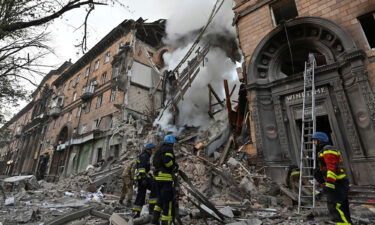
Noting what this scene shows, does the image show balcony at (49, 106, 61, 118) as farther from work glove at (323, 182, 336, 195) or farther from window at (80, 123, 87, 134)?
work glove at (323, 182, 336, 195)

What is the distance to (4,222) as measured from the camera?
13.5 ft

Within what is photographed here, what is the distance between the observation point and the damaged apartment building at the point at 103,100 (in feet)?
58.1

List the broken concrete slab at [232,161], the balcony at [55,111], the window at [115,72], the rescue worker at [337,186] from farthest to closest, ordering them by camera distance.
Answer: the balcony at [55,111] < the window at [115,72] < the broken concrete slab at [232,161] < the rescue worker at [337,186]

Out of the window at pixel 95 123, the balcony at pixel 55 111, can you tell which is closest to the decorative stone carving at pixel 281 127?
the window at pixel 95 123

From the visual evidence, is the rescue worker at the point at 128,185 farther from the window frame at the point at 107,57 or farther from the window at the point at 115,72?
the window frame at the point at 107,57

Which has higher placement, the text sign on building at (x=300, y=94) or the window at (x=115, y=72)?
the window at (x=115, y=72)

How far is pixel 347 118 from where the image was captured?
20.4 feet

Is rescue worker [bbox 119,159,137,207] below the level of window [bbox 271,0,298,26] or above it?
below

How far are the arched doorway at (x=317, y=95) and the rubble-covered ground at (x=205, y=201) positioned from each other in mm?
1294

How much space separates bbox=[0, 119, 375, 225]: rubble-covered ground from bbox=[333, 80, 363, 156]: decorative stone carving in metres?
1.94

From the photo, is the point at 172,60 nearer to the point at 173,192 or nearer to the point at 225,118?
the point at 225,118

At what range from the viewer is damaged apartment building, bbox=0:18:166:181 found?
17719mm

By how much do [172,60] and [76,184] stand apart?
13.8 m

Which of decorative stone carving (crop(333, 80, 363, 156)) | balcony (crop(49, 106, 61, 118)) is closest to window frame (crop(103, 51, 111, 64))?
balcony (crop(49, 106, 61, 118))
